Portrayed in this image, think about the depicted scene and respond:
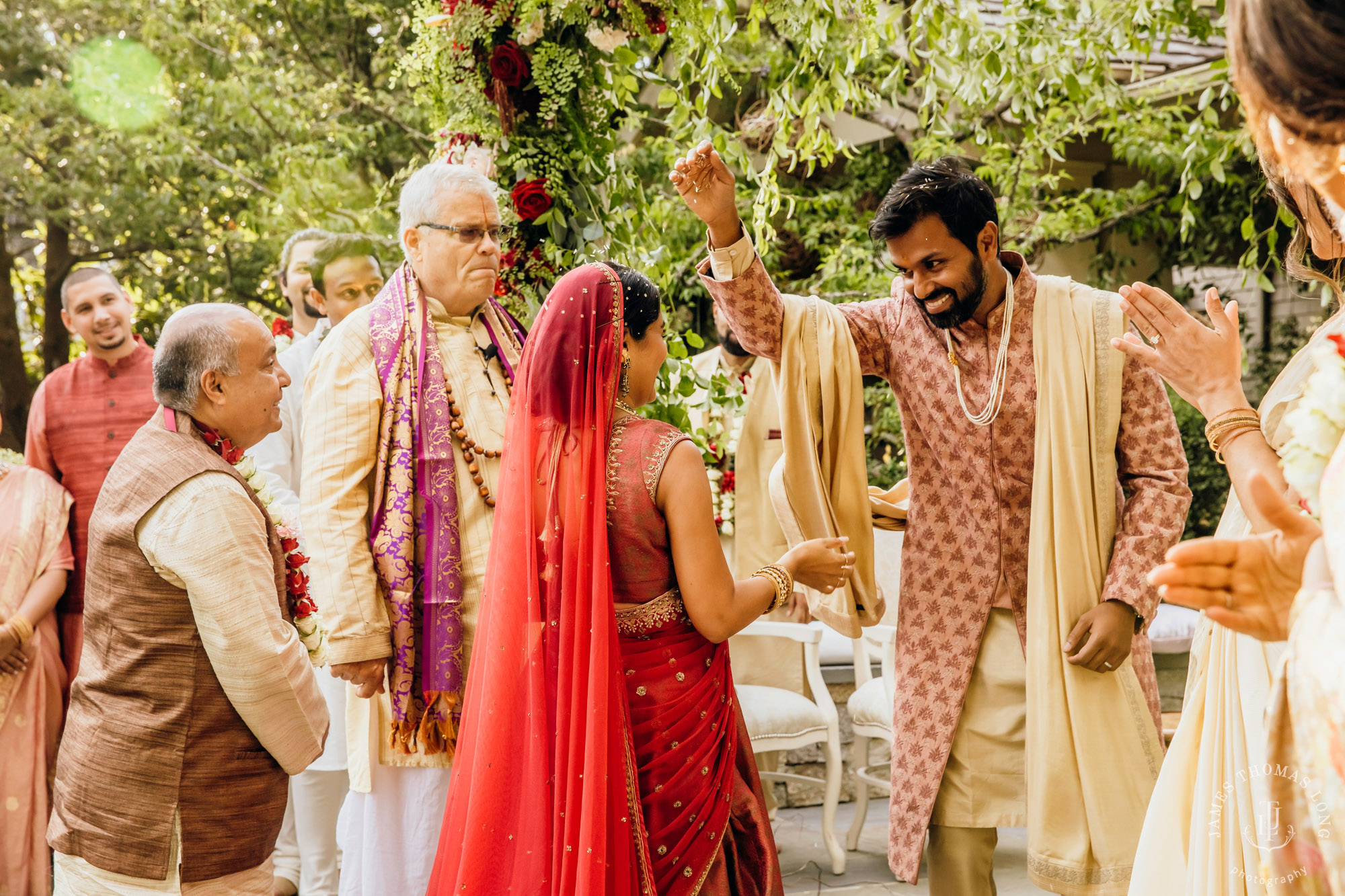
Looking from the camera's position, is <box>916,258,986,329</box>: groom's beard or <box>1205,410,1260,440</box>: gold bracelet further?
<box>916,258,986,329</box>: groom's beard

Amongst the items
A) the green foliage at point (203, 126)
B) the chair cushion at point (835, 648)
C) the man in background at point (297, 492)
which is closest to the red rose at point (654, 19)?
the man in background at point (297, 492)

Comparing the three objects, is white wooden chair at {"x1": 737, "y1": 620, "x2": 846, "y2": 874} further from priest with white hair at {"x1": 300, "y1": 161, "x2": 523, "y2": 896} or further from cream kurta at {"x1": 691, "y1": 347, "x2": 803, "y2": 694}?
priest with white hair at {"x1": 300, "y1": 161, "x2": 523, "y2": 896}

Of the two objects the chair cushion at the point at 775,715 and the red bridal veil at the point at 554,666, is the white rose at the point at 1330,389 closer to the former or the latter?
the red bridal veil at the point at 554,666

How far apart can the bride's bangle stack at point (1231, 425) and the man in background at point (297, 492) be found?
Answer: 9.16ft

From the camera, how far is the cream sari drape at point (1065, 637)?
246 centimetres

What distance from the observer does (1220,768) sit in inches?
76.0

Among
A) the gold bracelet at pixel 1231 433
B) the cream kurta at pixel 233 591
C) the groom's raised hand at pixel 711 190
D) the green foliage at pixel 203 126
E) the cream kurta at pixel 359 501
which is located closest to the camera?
the gold bracelet at pixel 1231 433

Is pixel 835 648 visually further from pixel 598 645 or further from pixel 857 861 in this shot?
pixel 598 645

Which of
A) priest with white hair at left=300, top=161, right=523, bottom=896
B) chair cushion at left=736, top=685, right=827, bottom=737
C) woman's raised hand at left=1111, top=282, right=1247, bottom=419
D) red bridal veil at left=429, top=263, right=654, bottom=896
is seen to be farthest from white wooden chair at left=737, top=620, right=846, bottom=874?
woman's raised hand at left=1111, top=282, right=1247, bottom=419

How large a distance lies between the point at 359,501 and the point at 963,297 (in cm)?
153

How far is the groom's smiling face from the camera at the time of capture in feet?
8.56

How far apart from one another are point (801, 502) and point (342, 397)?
1152 millimetres

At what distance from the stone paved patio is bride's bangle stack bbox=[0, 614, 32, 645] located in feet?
9.12

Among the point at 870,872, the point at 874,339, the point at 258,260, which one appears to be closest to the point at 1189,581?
the point at 874,339
